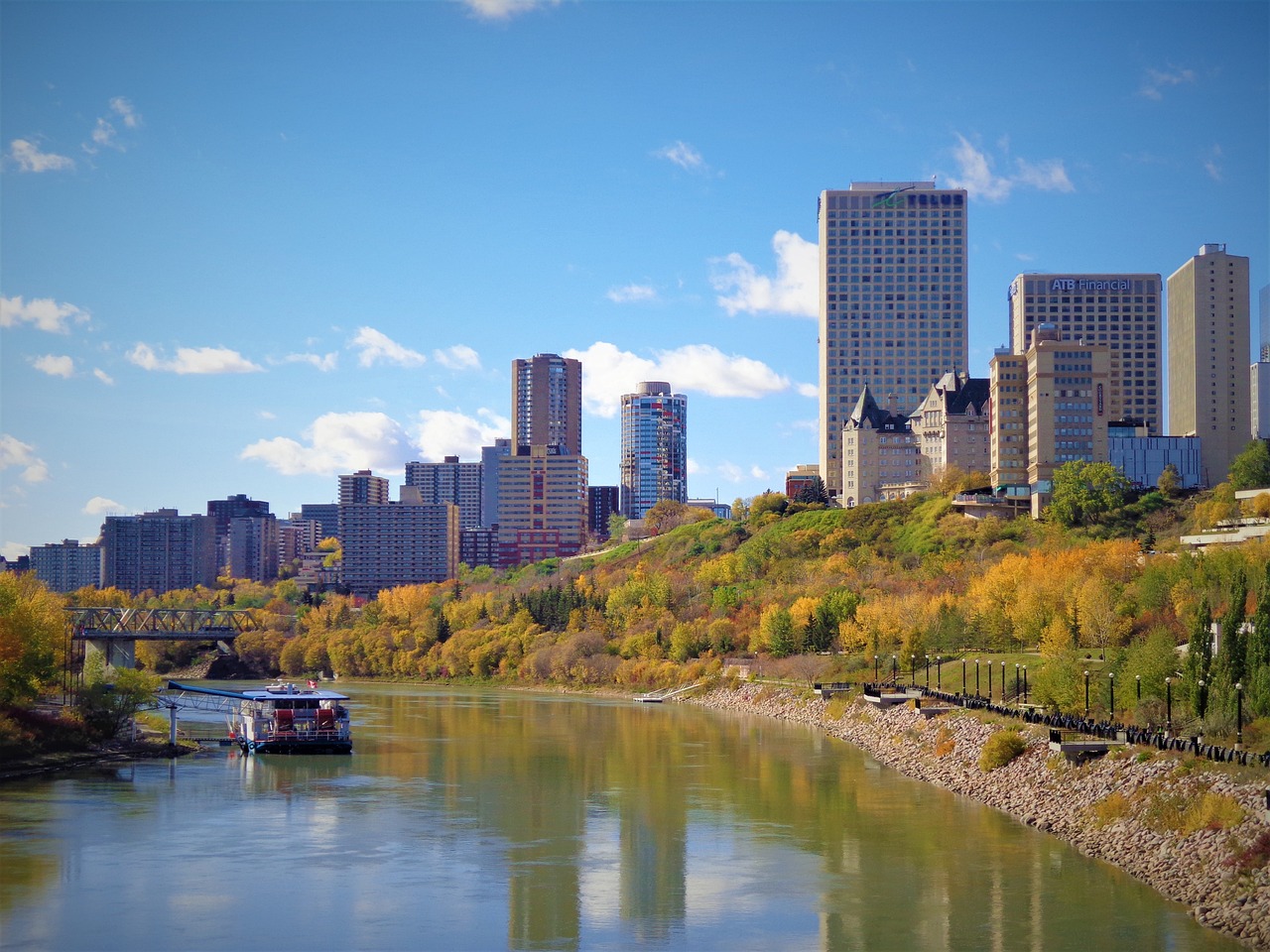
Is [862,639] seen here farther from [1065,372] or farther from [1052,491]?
[1065,372]

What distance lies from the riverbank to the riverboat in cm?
3868

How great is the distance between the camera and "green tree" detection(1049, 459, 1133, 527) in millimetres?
152125

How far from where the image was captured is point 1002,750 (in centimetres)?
7225

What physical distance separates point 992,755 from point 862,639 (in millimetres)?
55612

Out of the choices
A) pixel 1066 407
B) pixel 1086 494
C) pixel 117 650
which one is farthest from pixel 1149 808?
pixel 117 650

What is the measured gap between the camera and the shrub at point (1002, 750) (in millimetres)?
71938

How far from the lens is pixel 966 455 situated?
195125mm

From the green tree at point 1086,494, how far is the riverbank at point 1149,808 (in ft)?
243

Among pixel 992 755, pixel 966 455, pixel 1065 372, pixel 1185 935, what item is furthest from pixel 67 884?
pixel 966 455

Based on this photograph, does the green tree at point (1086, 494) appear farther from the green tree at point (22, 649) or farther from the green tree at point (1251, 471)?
the green tree at point (22, 649)

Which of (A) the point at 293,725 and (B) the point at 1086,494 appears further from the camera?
(B) the point at 1086,494

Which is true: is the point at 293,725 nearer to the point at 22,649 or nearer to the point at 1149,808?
the point at 22,649

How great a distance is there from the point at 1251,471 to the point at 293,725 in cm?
10734

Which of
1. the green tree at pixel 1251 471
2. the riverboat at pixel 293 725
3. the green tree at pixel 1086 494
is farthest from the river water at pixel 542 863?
the green tree at pixel 1251 471
